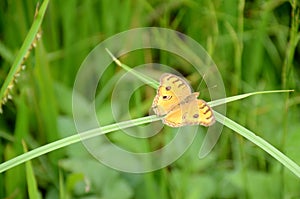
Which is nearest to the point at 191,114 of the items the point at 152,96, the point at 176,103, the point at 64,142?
the point at 176,103

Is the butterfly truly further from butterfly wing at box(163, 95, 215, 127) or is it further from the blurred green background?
the blurred green background

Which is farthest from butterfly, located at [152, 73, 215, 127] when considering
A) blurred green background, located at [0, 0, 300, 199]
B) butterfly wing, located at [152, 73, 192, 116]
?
blurred green background, located at [0, 0, 300, 199]

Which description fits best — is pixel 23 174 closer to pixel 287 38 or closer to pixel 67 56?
pixel 67 56

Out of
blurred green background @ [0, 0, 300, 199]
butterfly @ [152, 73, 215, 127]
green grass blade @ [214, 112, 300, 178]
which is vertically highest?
blurred green background @ [0, 0, 300, 199]

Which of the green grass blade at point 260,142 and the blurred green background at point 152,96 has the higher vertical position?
the blurred green background at point 152,96

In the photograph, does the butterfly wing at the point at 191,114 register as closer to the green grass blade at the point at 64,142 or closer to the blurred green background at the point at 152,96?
the green grass blade at the point at 64,142

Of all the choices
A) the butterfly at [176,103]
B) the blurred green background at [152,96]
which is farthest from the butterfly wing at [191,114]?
the blurred green background at [152,96]

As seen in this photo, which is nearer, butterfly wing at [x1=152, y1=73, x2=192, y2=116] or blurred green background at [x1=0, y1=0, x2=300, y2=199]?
butterfly wing at [x1=152, y1=73, x2=192, y2=116]
